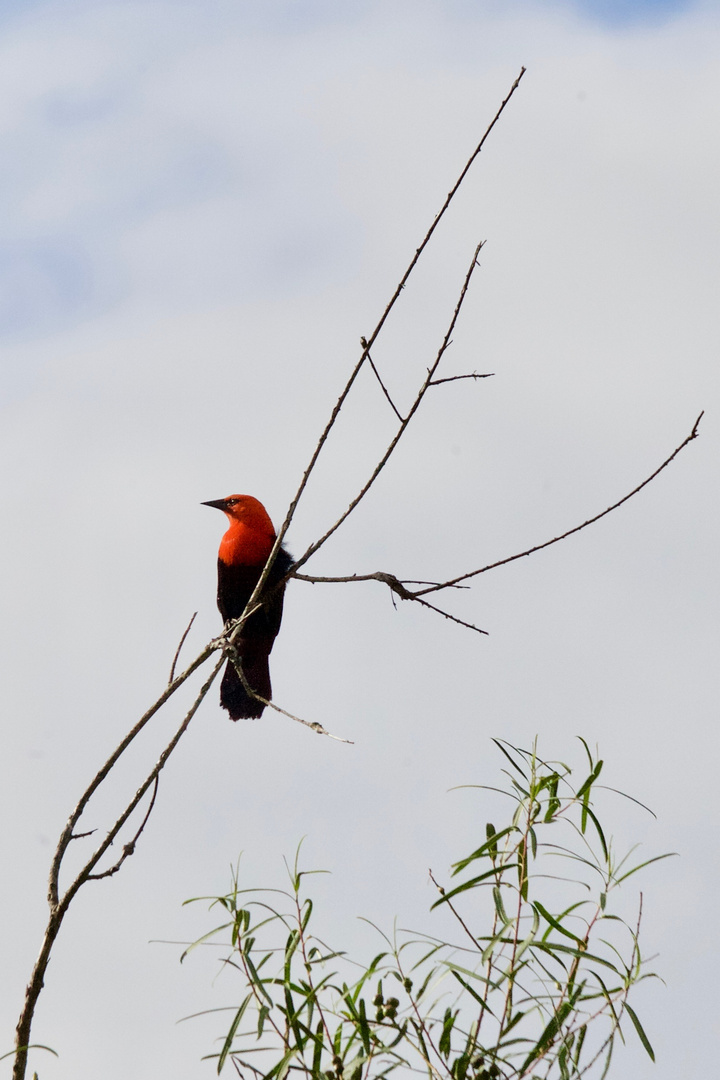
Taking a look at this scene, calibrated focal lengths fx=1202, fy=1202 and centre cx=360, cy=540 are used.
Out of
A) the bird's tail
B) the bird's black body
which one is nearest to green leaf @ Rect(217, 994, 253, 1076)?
the bird's tail

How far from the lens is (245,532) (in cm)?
593

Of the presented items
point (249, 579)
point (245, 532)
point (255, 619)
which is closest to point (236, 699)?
point (255, 619)

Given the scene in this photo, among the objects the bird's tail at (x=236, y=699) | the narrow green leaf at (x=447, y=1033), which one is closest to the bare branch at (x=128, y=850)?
the narrow green leaf at (x=447, y=1033)

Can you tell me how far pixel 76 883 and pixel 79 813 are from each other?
0.48 feet

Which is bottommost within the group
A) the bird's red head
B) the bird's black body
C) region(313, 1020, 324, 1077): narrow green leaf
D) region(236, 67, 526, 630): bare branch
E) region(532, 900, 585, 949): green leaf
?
region(313, 1020, 324, 1077): narrow green leaf

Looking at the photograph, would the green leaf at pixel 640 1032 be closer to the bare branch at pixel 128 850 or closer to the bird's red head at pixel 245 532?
the bare branch at pixel 128 850

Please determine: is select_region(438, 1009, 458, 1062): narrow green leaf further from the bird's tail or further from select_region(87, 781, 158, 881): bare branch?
the bird's tail

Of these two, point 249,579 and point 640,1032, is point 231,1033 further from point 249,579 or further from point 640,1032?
point 249,579

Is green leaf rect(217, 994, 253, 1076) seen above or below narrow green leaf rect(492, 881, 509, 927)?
below

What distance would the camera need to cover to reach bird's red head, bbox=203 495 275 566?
5.82 m

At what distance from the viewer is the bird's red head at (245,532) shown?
582cm

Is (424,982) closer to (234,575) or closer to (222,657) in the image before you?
(222,657)

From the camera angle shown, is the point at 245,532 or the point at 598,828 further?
the point at 245,532

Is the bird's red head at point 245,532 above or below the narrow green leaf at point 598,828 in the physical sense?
above
